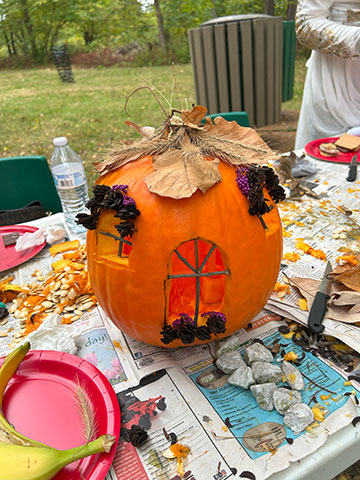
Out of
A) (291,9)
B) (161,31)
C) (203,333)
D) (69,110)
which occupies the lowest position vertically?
(69,110)

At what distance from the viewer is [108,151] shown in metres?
0.85

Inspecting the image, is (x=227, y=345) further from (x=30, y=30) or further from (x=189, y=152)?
(x=30, y=30)

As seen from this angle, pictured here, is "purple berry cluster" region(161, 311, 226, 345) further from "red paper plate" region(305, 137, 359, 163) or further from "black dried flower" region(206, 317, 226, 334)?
"red paper plate" region(305, 137, 359, 163)

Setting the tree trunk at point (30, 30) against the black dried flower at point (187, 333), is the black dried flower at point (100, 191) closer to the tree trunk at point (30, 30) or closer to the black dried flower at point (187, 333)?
the black dried flower at point (187, 333)

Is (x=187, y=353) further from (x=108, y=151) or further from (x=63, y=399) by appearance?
(x=108, y=151)

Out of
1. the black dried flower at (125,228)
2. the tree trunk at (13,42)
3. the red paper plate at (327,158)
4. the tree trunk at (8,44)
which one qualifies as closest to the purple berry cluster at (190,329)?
the black dried flower at (125,228)

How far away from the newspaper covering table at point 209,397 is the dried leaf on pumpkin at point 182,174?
15.6 inches

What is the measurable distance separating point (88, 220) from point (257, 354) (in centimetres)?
46

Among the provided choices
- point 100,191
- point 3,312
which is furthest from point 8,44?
point 100,191

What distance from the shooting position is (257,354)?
2.60 ft

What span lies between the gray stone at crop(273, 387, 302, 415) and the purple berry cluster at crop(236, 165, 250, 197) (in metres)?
0.39

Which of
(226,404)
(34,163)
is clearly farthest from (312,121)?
(226,404)

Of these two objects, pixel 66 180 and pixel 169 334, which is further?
pixel 66 180

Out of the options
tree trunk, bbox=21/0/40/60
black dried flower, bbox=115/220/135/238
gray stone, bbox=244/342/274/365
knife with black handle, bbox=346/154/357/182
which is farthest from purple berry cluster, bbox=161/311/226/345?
tree trunk, bbox=21/0/40/60
